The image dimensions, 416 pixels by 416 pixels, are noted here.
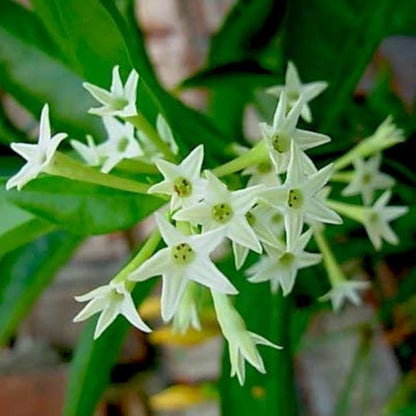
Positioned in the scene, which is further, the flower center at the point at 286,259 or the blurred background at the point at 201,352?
the blurred background at the point at 201,352

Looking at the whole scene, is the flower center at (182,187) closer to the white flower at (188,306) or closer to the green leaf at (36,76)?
the white flower at (188,306)

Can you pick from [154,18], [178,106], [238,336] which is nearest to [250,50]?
[178,106]

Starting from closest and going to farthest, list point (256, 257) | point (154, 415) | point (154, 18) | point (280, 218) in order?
point (280, 218) < point (256, 257) < point (154, 415) < point (154, 18)

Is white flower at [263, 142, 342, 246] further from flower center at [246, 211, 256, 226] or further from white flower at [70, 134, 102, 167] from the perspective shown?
white flower at [70, 134, 102, 167]

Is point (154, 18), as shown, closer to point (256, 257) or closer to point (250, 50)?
point (250, 50)

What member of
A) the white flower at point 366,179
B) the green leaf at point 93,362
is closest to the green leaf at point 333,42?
the white flower at point 366,179

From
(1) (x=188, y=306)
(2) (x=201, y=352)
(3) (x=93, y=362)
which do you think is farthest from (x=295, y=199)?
(2) (x=201, y=352)

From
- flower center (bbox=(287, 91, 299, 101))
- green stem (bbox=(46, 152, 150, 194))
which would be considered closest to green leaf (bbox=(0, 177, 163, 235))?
green stem (bbox=(46, 152, 150, 194))
